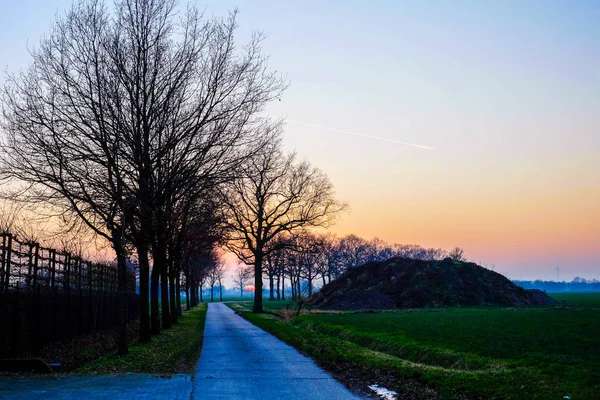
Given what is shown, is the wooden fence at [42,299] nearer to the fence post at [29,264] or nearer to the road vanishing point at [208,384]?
the fence post at [29,264]

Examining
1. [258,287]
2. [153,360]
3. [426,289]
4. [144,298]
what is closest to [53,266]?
[144,298]

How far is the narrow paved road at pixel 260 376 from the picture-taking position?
1320 centimetres

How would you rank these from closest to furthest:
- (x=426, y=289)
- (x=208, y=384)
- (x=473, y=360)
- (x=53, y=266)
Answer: (x=208, y=384) < (x=473, y=360) < (x=53, y=266) < (x=426, y=289)

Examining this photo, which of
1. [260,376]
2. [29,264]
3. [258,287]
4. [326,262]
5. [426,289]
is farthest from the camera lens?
[326,262]

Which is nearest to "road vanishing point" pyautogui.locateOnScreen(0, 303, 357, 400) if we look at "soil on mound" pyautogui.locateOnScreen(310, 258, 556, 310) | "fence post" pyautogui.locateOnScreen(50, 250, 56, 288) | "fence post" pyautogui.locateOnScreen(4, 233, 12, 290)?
"fence post" pyautogui.locateOnScreen(4, 233, 12, 290)

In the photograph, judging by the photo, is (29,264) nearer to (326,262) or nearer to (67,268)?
(67,268)

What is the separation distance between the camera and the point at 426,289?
67.7 m

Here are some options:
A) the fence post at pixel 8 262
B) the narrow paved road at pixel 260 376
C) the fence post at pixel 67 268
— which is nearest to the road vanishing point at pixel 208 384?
the narrow paved road at pixel 260 376

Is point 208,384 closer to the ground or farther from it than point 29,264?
closer to the ground

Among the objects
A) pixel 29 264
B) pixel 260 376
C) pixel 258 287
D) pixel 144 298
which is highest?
pixel 29 264

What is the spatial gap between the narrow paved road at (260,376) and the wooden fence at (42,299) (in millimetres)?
5340

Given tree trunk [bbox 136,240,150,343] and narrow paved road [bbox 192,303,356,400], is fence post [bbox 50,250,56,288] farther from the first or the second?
narrow paved road [bbox 192,303,356,400]

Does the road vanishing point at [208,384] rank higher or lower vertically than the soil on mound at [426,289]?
lower

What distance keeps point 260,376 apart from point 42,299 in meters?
8.67
